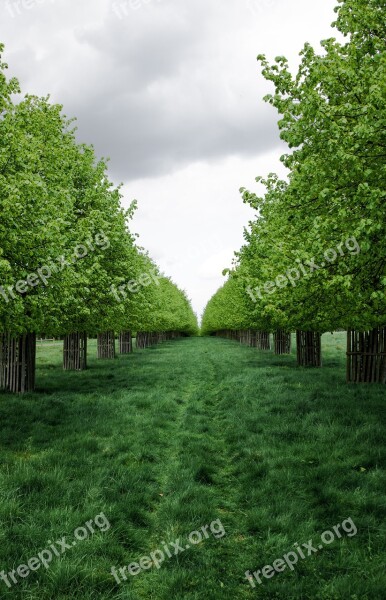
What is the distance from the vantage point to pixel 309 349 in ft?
79.8

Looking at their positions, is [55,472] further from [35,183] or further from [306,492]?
[35,183]

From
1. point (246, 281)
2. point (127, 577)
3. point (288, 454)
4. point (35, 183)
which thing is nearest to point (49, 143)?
point (35, 183)

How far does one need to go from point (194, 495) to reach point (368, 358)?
39.4ft

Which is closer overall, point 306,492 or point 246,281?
point 306,492

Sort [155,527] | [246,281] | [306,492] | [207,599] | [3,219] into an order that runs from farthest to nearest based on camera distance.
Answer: [246,281] < [3,219] < [306,492] < [155,527] < [207,599]

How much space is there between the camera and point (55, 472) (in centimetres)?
825

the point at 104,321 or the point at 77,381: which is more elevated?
the point at 104,321

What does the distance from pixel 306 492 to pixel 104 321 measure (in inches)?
569

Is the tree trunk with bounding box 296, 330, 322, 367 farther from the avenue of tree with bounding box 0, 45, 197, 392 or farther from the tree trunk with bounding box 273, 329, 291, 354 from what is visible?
the avenue of tree with bounding box 0, 45, 197, 392

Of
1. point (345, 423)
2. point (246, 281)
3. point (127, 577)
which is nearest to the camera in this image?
point (127, 577)

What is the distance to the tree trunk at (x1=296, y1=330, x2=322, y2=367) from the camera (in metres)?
24.2

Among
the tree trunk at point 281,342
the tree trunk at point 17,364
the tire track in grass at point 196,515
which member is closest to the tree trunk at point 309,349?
the tree trunk at point 281,342

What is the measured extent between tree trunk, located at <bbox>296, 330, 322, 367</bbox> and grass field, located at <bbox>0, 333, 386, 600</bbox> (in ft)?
31.5

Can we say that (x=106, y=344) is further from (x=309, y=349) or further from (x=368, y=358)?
(x=368, y=358)
